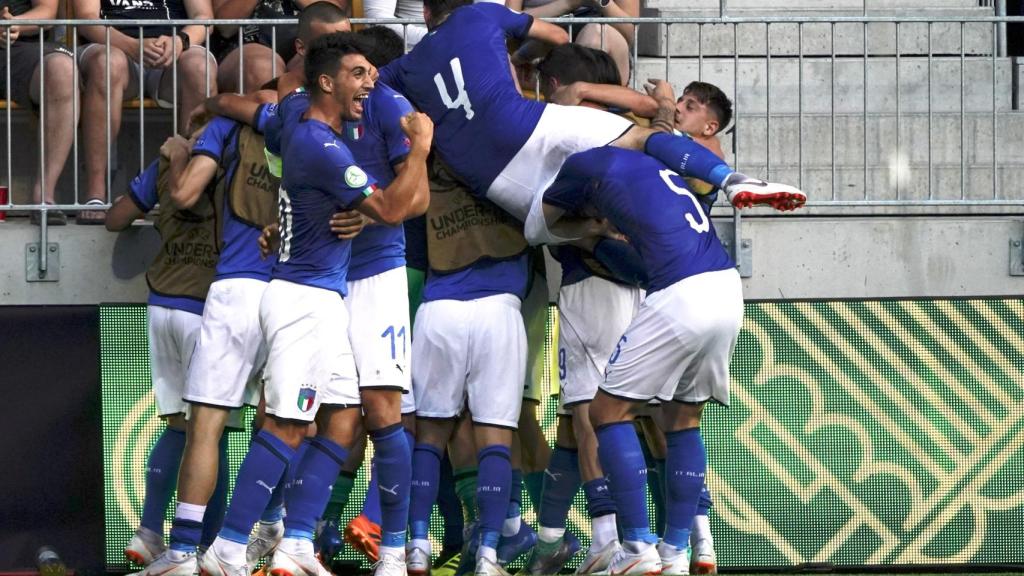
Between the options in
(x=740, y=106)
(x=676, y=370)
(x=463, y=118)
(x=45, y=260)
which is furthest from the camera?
(x=740, y=106)

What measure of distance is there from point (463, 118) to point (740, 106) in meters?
2.66

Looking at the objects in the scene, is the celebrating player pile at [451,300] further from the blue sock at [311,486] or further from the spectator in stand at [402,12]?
the spectator in stand at [402,12]

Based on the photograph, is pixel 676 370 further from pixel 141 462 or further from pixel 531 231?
pixel 141 462

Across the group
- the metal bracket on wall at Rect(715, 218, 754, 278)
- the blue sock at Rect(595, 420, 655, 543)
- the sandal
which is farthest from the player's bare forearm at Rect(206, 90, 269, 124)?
the metal bracket on wall at Rect(715, 218, 754, 278)

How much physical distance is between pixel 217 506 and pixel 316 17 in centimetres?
227

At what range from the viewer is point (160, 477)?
8.55 meters

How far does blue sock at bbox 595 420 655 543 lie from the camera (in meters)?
7.73

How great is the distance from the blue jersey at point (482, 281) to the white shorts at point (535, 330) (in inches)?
9.3

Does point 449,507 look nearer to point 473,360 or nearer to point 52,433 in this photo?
point 473,360

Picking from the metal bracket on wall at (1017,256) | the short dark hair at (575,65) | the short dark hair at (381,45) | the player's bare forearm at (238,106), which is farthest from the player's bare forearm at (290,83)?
the metal bracket on wall at (1017,256)

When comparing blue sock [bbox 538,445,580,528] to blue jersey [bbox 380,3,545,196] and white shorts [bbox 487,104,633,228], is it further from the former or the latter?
blue jersey [bbox 380,3,545,196]

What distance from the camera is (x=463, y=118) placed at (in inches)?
331

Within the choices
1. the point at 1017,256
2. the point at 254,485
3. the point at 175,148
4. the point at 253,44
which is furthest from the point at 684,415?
the point at 253,44

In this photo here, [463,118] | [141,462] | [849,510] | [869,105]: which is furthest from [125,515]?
[869,105]
